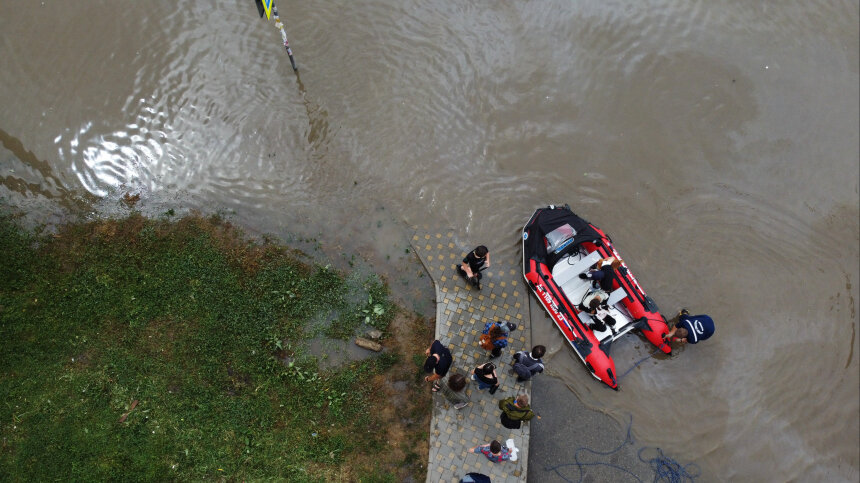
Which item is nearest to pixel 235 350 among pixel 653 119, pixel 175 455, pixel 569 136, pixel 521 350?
pixel 175 455

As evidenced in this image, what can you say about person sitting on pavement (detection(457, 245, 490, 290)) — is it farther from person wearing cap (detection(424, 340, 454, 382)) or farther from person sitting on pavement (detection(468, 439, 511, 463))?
person sitting on pavement (detection(468, 439, 511, 463))

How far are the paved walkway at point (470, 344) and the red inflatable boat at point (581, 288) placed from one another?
2.06ft

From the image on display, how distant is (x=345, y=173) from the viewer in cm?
1159

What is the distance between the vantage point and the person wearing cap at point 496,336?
943 centimetres

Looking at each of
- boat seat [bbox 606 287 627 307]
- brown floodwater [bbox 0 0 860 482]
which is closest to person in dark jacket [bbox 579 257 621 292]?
boat seat [bbox 606 287 627 307]

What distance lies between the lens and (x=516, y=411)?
860cm

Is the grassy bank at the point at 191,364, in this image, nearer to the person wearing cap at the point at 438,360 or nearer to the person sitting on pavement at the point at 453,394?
the person sitting on pavement at the point at 453,394

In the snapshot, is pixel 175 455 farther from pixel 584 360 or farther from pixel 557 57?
pixel 557 57

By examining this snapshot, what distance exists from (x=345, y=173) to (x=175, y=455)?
21.4ft

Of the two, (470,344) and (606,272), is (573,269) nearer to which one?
(606,272)

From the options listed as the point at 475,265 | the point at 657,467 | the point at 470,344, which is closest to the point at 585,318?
the point at 470,344

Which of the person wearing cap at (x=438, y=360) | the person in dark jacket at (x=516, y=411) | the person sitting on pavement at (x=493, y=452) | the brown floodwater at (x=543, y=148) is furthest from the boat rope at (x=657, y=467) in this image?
the person wearing cap at (x=438, y=360)

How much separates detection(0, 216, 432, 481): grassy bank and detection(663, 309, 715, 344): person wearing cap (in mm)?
4889

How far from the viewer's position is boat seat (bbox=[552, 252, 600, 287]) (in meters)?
10.5
